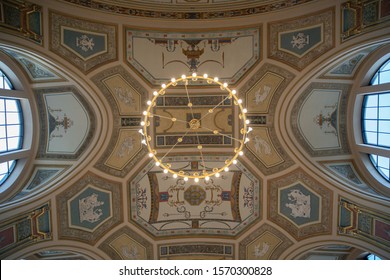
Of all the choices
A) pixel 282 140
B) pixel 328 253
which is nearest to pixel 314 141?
pixel 282 140

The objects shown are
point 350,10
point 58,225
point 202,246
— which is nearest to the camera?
point 350,10

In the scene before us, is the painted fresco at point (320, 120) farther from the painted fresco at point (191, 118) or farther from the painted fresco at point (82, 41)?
the painted fresco at point (82, 41)

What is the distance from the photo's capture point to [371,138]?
11.2 metres

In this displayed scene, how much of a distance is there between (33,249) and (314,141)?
9.98m

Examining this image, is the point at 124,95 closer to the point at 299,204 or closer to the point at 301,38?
the point at 301,38

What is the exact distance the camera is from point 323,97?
11750 mm

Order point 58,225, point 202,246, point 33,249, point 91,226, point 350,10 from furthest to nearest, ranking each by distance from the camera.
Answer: point 202,246, point 91,226, point 58,225, point 33,249, point 350,10

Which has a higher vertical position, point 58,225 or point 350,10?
point 350,10

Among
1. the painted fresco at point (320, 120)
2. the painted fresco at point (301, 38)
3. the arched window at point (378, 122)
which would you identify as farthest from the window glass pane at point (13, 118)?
the arched window at point (378, 122)

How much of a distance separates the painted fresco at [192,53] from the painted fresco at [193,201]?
130 inches

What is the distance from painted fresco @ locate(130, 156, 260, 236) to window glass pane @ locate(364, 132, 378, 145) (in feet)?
13.2

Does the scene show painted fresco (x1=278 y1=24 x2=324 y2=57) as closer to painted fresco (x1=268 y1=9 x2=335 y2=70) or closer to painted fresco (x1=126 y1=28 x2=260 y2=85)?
painted fresco (x1=268 y1=9 x2=335 y2=70)

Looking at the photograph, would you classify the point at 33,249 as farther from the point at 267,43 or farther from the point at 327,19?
the point at 327,19

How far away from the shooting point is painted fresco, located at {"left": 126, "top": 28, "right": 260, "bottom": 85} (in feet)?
35.8
